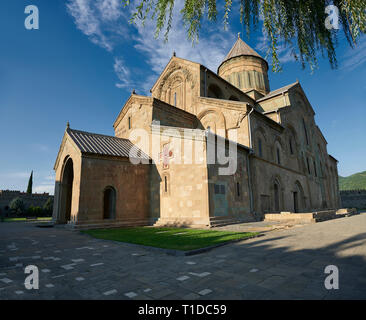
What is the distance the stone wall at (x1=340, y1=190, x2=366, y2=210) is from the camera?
42062 millimetres

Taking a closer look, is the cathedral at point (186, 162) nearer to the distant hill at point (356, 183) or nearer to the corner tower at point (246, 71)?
the corner tower at point (246, 71)

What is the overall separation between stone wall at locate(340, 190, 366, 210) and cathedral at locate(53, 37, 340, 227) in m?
25.3

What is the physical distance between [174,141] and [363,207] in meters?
46.7

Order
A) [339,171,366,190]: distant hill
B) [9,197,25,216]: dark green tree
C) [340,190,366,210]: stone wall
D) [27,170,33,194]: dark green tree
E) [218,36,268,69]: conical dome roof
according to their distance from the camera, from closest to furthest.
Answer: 1. [9,197,25,216]: dark green tree
2. [218,36,268,69]: conical dome roof
3. [340,190,366,210]: stone wall
4. [27,170,33,194]: dark green tree
5. [339,171,366,190]: distant hill

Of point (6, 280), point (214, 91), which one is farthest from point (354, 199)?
point (6, 280)

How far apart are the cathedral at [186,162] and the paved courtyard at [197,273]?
6.37 metres

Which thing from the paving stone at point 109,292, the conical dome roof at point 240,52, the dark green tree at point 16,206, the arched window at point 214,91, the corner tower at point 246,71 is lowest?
the paving stone at point 109,292

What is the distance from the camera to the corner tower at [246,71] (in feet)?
105

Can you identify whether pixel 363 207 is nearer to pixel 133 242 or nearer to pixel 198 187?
pixel 198 187

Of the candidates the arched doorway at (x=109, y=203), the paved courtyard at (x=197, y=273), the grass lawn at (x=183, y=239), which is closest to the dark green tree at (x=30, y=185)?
the arched doorway at (x=109, y=203)

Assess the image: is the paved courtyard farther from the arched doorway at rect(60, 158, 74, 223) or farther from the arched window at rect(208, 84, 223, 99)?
the arched window at rect(208, 84, 223, 99)

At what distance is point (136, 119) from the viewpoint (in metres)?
18.2

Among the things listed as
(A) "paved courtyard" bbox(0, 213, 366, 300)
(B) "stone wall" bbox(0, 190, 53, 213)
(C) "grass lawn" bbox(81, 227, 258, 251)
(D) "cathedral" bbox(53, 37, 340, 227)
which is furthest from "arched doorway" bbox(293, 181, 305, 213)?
(B) "stone wall" bbox(0, 190, 53, 213)

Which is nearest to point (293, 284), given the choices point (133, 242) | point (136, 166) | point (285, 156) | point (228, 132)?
point (133, 242)
